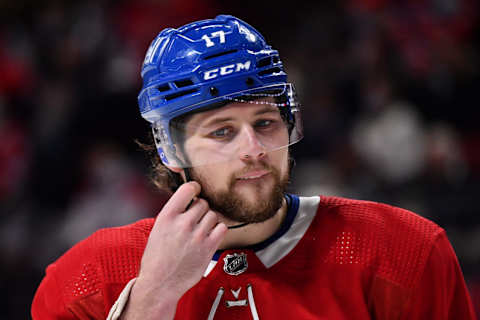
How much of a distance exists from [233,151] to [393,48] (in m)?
3.48

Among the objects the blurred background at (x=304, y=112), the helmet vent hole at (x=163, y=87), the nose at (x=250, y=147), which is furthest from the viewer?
the blurred background at (x=304, y=112)


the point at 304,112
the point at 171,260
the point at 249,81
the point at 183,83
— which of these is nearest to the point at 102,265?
the point at 171,260

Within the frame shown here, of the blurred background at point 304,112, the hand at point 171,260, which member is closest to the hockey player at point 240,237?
the hand at point 171,260

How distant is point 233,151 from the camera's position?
187cm

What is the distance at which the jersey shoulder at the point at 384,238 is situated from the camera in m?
1.86

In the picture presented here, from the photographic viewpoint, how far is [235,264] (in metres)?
1.97

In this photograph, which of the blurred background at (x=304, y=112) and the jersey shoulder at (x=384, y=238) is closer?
the jersey shoulder at (x=384, y=238)

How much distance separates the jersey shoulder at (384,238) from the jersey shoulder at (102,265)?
0.63 metres

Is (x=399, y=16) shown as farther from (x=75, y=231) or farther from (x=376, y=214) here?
(x=376, y=214)

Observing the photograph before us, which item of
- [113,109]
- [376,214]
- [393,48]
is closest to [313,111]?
[393,48]

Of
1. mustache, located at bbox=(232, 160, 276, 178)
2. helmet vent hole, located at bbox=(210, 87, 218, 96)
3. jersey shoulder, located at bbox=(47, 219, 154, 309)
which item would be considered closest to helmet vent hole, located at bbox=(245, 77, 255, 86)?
helmet vent hole, located at bbox=(210, 87, 218, 96)

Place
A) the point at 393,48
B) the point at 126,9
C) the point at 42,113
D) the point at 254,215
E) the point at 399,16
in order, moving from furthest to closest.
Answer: the point at 126,9 → the point at 42,113 → the point at 399,16 → the point at 393,48 → the point at 254,215

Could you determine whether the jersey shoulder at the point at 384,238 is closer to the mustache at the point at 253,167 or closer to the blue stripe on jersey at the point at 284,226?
the blue stripe on jersey at the point at 284,226

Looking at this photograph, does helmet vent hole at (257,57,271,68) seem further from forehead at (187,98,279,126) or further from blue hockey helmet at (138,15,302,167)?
forehead at (187,98,279,126)
